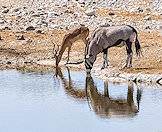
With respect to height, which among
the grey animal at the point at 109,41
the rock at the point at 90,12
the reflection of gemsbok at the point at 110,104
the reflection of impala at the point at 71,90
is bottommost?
the rock at the point at 90,12

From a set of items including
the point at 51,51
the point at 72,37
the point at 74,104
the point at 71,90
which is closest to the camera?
the point at 74,104

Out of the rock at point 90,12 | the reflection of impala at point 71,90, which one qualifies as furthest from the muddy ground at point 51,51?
the rock at point 90,12

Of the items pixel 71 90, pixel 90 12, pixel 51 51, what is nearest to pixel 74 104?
pixel 71 90

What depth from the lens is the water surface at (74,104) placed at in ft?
58.4

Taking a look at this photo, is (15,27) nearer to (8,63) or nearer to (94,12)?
(94,12)

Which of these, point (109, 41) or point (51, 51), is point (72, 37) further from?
point (109, 41)

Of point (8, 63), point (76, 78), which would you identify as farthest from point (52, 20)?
point (76, 78)

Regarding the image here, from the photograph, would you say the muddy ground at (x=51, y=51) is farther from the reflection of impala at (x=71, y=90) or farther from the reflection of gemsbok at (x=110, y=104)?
the reflection of gemsbok at (x=110, y=104)

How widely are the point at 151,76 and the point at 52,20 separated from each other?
14.8 metres

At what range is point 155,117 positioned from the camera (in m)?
18.7

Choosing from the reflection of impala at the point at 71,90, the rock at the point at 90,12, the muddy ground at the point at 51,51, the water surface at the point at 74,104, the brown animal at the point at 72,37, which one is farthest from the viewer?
the rock at the point at 90,12

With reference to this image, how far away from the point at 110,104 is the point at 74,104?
1120 millimetres

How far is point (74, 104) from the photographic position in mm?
20516

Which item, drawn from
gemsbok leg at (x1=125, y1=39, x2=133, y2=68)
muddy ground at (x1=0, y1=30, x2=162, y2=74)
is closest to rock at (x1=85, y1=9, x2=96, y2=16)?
muddy ground at (x1=0, y1=30, x2=162, y2=74)
